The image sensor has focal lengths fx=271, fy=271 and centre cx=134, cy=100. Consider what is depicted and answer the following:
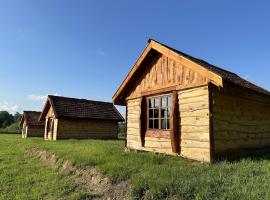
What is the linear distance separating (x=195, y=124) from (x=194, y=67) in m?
2.15

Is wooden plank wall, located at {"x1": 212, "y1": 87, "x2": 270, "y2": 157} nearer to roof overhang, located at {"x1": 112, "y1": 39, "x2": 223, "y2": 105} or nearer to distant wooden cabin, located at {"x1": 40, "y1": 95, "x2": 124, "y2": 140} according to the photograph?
roof overhang, located at {"x1": 112, "y1": 39, "x2": 223, "y2": 105}

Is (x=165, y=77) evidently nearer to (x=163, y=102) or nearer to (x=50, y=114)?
(x=163, y=102)

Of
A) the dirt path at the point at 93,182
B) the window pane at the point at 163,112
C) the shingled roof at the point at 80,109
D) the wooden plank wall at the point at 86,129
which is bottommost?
the dirt path at the point at 93,182

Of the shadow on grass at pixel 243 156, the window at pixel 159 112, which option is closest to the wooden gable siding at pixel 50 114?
the window at pixel 159 112

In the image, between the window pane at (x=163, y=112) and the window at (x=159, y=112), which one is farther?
the window pane at (x=163, y=112)

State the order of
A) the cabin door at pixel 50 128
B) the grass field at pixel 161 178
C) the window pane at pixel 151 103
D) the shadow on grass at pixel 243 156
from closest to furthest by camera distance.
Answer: the grass field at pixel 161 178, the shadow on grass at pixel 243 156, the window pane at pixel 151 103, the cabin door at pixel 50 128

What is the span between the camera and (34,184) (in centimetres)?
977

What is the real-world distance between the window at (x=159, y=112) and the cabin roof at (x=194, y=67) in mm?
1842

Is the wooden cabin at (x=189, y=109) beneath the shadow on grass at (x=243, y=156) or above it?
above

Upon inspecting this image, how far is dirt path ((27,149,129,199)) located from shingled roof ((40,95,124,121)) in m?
14.1

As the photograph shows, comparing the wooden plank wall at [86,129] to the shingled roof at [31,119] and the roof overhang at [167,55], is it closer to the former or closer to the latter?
the roof overhang at [167,55]

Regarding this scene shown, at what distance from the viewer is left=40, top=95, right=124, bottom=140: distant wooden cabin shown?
26.6 meters

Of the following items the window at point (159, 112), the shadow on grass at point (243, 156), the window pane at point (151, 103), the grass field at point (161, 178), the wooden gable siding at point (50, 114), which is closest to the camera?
the grass field at point (161, 178)

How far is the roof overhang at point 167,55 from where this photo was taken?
935cm
